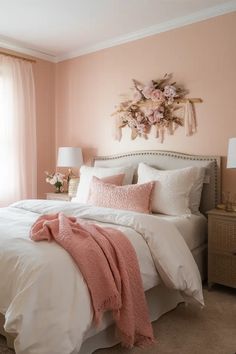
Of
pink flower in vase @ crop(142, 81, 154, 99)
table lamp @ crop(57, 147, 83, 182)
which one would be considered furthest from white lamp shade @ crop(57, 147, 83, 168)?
pink flower in vase @ crop(142, 81, 154, 99)

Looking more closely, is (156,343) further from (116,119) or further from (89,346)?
(116,119)

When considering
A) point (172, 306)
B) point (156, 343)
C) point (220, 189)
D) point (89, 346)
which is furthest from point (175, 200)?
point (89, 346)

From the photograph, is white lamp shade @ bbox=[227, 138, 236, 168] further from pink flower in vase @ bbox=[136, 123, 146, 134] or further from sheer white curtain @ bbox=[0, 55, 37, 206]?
sheer white curtain @ bbox=[0, 55, 37, 206]

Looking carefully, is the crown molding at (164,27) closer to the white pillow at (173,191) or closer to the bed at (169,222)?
the bed at (169,222)

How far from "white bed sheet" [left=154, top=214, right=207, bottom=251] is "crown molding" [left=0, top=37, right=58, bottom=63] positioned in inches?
113

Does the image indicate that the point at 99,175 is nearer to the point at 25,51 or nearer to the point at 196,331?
the point at 196,331

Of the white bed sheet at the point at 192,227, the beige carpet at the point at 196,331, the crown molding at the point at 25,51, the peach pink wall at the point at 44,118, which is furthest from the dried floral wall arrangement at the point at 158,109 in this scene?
the beige carpet at the point at 196,331

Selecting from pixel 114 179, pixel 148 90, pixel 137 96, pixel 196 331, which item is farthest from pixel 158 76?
pixel 196 331

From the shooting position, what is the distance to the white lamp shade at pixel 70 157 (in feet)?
13.8

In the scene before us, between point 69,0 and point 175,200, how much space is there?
2093 mm

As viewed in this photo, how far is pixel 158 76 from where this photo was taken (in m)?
3.69

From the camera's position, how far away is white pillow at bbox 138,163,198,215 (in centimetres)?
305

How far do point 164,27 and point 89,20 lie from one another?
32.3 inches

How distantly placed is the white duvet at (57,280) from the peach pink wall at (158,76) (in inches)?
50.9
